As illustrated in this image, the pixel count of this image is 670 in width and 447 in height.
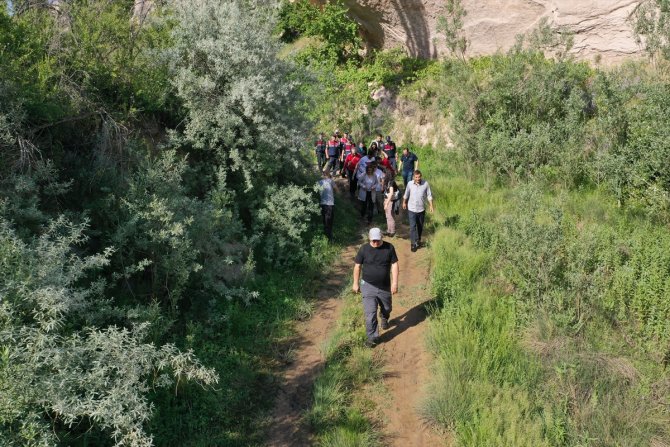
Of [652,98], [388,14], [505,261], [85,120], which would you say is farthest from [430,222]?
[388,14]

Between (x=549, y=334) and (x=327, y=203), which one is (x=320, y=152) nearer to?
(x=327, y=203)

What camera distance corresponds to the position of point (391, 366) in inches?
229

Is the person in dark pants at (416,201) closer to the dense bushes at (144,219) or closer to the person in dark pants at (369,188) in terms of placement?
the person in dark pants at (369,188)

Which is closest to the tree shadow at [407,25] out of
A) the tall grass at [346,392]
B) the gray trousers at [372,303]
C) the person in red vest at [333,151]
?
the person in red vest at [333,151]

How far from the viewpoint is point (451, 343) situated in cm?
573

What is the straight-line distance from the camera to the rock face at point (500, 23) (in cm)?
1520

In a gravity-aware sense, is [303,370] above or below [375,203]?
below

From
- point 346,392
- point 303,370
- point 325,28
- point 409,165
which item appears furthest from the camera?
point 325,28

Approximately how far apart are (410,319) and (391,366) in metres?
1.08

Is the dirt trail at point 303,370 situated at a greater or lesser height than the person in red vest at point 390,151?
lesser

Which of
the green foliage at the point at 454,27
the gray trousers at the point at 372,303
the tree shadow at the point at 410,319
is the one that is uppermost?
the green foliage at the point at 454,27

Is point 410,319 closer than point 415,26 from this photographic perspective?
Yes

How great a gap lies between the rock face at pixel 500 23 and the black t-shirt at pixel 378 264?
40.5 feet

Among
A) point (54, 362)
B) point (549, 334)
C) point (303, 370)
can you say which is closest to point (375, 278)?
point (303, 370)
